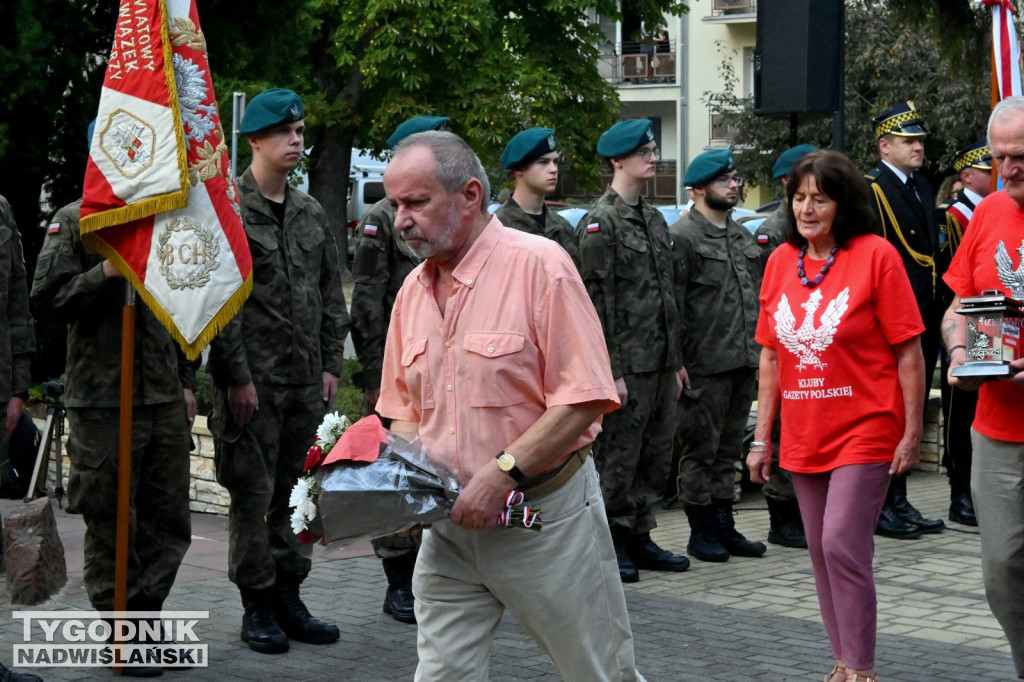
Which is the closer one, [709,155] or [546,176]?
[546,176]

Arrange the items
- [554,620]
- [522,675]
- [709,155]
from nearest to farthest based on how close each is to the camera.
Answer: [554,620] < [522,675] < [709,155]

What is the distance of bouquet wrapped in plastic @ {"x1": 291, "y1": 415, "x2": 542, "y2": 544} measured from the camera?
396 cm

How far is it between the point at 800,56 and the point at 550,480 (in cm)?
605

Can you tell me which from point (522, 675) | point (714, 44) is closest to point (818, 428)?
point (522, 675)

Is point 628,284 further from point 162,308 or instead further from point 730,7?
point 730,7

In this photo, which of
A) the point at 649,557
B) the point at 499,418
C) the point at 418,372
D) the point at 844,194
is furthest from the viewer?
the point at 649,557

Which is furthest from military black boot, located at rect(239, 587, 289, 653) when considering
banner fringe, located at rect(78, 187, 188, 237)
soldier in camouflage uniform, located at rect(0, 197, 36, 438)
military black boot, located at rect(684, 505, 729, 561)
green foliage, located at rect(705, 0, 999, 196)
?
green foliage, located at rect(705, 0, 999, 196)

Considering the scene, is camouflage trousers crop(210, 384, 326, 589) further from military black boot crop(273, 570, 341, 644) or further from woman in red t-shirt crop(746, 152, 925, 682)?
woman in red t-shirt crop(746, 152, 925, 682)

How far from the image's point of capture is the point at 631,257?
802cm

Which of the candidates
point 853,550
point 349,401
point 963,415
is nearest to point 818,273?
point 853,550

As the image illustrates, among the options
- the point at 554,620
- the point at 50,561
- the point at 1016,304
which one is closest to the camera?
the point at 554,620

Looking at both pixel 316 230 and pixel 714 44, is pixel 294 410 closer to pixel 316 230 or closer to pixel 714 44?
pixel 316 230

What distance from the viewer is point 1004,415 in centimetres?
529

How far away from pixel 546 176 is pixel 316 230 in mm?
1604
